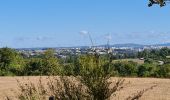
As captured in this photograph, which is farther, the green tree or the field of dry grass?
the green tree

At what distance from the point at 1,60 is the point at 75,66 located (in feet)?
242

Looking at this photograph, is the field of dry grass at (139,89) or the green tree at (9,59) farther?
the green tree at (9,59)

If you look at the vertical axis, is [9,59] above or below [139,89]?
below

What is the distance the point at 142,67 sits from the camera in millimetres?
87812

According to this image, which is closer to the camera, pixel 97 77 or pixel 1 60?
pixel 97 77

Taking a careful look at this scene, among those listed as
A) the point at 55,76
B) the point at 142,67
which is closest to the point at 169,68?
the point at 142,67

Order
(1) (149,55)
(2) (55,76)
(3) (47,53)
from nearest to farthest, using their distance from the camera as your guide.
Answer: (2) (55,76) < (3) (47,53) < (1) (149,55)

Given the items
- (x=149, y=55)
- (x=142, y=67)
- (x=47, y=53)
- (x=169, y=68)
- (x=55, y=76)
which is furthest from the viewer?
(x=149, y=55)

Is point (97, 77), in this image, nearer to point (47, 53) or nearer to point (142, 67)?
point (47, 53)

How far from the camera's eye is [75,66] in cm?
1018

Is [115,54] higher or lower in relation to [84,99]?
higher

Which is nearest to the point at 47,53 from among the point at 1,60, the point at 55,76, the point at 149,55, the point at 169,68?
the point at 1,60

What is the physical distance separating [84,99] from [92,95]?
0.19 m

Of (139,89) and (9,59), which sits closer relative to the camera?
(139,89)
